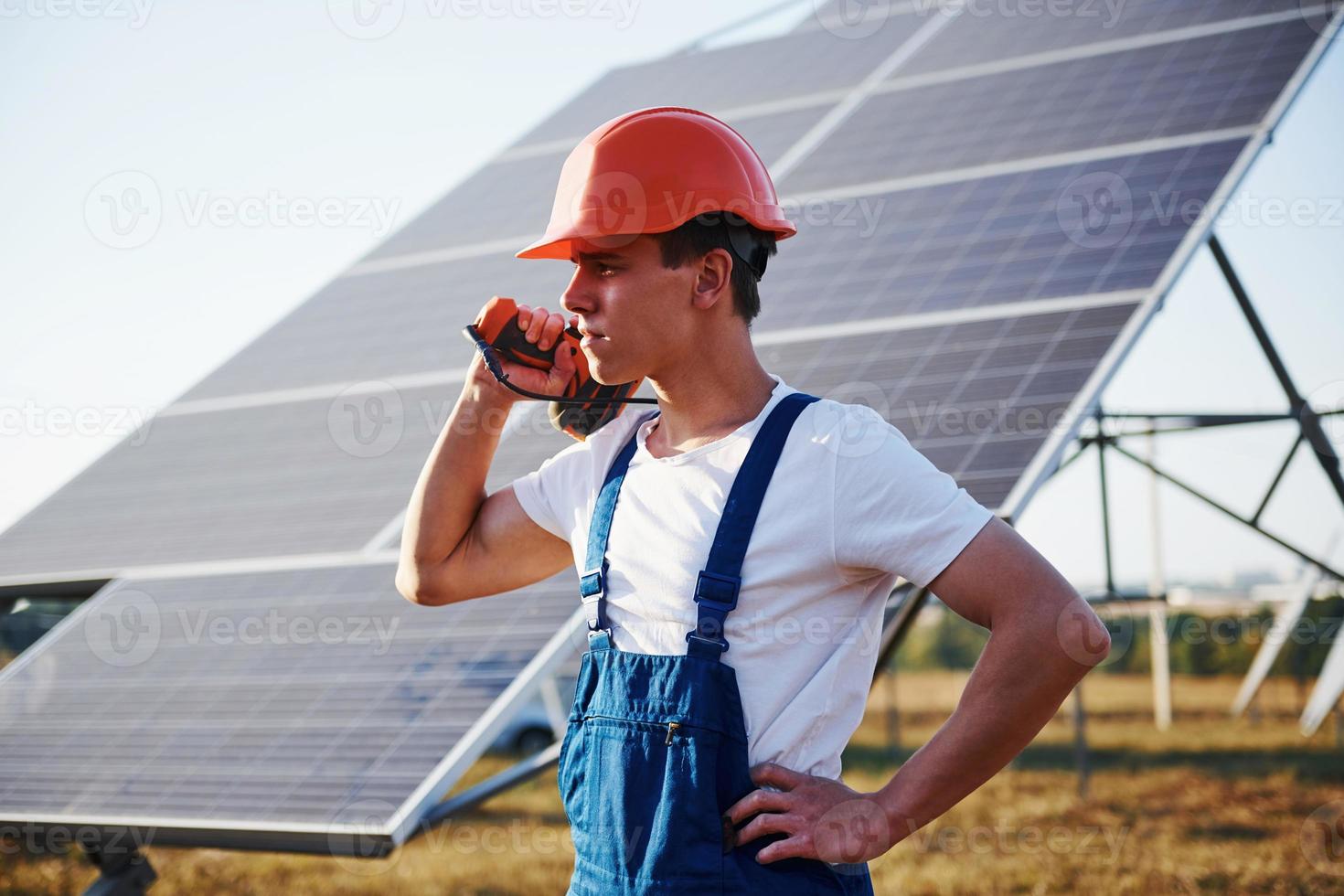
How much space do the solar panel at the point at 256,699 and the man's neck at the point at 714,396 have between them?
1.97 metres

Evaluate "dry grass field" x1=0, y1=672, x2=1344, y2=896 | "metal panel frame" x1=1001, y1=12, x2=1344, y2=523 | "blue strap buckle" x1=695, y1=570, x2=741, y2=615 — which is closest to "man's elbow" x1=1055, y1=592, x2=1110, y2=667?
"blue strap buckle" x1=695, y1=570, x2=741, y2=615

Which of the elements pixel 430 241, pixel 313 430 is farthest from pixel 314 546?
pixel 430 241

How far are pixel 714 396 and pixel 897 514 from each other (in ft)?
1.38

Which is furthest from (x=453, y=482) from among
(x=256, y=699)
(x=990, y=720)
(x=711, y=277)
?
(x=256, y=699)

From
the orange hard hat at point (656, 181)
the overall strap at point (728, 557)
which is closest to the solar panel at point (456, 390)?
the overall strap at point (728, 557)

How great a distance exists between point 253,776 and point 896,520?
301 cm

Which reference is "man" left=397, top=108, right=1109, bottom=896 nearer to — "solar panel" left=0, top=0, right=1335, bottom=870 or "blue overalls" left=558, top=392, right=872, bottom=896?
"blue overalls" left=558, top=392, right=872, bottom=896

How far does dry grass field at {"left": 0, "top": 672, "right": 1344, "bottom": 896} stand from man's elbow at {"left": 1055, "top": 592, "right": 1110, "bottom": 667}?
5984mm

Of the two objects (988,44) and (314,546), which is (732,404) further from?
(988,44)

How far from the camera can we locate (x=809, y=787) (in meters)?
1.84

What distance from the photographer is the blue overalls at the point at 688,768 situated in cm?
183

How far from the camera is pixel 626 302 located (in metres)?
2.01

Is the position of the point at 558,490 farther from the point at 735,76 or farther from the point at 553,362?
the point at 735,76

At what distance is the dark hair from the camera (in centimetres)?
201
